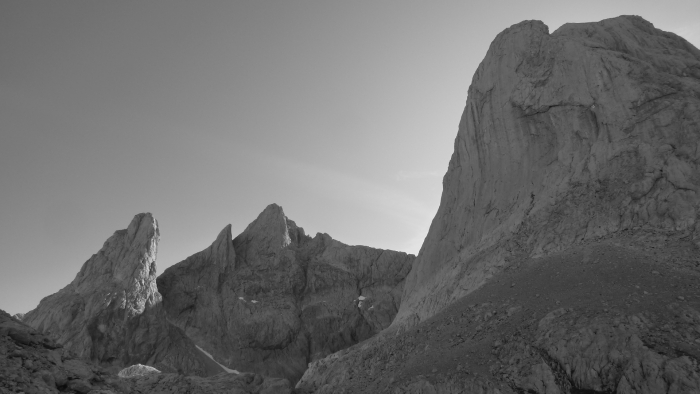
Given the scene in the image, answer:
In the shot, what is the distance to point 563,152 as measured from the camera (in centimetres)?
3050

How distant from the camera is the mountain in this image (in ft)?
52.5

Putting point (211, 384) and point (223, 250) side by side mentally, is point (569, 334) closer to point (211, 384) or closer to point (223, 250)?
point (211, 384)

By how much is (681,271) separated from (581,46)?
839 inches

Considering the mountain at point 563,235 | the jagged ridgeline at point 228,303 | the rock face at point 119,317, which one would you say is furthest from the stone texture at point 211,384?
the rock face at point 119,317

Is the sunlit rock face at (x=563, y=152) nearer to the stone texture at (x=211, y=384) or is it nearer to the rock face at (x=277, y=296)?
the stone texture at (x=211, y=384)

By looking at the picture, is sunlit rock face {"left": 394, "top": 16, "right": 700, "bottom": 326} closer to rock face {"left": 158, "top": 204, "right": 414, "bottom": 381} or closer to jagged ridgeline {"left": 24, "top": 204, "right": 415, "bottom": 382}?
rock face {"left": 158, "top": 204, "right": 414, "bottom": 381}

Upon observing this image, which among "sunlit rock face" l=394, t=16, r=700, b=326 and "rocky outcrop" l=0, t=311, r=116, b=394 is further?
"sunlit rock face" l=394, t=16, r=700, b=326

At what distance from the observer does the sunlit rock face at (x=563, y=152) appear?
24.8m

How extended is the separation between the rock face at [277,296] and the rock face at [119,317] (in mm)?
4131

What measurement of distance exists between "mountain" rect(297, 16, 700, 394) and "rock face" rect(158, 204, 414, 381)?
2677cm

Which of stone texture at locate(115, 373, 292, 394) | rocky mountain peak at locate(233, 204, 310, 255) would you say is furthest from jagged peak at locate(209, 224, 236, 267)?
stone texture at locate(115, 373, 292, 394)

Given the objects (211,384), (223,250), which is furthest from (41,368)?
(223,250)

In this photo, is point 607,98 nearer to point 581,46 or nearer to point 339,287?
point 581,46

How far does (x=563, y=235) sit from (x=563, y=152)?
757 cm
